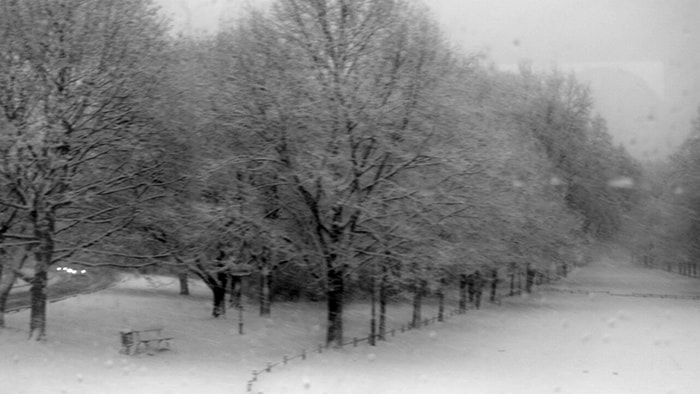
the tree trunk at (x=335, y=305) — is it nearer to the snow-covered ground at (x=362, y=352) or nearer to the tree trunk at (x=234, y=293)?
the snow-covered ground at (x=362, y=352)

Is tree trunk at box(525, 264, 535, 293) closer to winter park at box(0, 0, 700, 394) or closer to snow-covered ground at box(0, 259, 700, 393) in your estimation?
snow-covered ground at box(0, 259, 700, 393)

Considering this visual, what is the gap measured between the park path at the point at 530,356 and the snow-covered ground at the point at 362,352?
0.04 meters

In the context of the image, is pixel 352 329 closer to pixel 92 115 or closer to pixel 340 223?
pixel 340 223

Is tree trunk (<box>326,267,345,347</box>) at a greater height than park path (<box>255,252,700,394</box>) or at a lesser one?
greater

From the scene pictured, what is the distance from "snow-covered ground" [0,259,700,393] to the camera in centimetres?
1492

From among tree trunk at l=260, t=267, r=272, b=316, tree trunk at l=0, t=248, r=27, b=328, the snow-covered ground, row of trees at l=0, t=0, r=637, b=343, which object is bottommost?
the snow-covered ground

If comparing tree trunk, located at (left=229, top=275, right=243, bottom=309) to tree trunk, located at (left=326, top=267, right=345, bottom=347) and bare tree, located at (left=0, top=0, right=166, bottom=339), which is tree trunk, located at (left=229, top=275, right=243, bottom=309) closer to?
tree trunk, located at (left=326, top=267, right=345, bottom=347)

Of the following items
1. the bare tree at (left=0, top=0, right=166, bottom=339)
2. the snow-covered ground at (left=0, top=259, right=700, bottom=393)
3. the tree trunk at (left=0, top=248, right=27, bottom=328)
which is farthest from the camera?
the tree trunk at (left=0, top=248, right=27, bottom=328)

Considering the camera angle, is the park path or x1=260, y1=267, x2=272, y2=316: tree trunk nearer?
the park path

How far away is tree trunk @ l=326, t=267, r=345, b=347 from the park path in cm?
66

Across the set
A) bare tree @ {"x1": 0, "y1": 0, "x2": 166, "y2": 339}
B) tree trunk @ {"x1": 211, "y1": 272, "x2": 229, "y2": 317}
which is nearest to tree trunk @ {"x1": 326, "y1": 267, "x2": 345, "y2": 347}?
bare tree @ {"x1": 0, "y1": 0, "x2": 166, "y2": 339}

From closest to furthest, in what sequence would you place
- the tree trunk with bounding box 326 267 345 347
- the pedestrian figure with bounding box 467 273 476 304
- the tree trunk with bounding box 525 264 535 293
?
the tree trunk with bounding box 326 267 345 347 → the pedestrian figure with bounding box 467 273 476 304 → the tree trunk with bounding box 525 264 535 293

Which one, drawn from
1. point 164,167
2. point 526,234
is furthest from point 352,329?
point 164,167

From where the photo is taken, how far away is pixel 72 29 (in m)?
17.9
